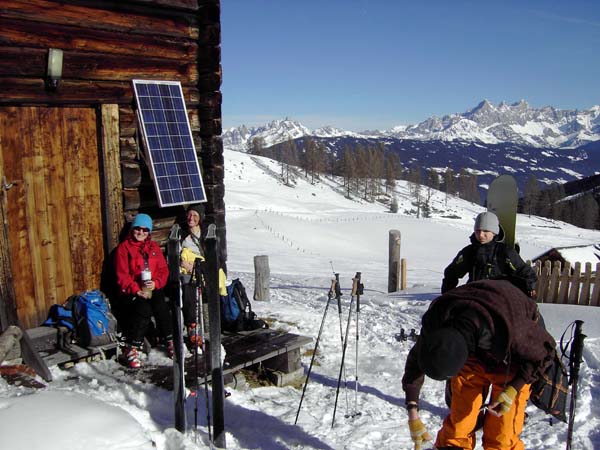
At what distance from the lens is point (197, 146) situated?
7.45 meters

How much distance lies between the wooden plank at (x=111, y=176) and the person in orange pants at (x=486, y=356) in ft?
14.0

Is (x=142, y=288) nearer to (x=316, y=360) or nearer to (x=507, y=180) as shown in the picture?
(x=316, y=360)

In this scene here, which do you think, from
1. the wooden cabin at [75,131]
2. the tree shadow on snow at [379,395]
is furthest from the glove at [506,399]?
the wooden cabin at [75,131]

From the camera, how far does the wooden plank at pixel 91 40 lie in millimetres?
5520

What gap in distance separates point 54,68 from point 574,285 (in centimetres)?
942

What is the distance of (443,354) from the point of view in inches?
118

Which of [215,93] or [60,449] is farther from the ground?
[215,93]

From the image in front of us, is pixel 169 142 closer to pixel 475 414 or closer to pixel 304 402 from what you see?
pixel 304 402

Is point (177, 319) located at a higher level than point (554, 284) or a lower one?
higher

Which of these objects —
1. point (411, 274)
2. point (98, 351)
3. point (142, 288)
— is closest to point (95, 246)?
point (142, 288)

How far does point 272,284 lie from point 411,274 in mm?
7611

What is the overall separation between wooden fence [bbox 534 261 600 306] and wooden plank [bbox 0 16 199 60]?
25.3 ft

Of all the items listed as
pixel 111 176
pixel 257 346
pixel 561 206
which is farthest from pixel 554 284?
pixel 561 206

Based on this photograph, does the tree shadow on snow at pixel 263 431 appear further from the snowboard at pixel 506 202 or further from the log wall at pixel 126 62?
the snowboard at pixel 506 202
